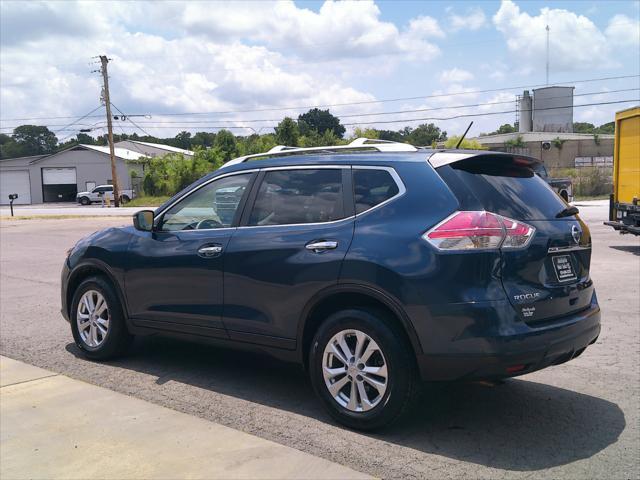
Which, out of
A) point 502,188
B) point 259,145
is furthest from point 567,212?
point 259,145

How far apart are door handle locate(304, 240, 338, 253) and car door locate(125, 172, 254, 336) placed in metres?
0.84

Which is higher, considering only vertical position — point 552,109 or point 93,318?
point 552,109

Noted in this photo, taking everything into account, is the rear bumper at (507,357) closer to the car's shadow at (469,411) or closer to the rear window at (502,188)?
the car's shadow at (469,411)

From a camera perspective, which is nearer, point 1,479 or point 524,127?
point 1,479

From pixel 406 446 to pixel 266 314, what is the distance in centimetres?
139

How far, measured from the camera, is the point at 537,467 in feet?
12.7

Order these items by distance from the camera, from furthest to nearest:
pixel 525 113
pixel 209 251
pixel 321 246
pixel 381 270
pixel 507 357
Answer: pixel 525 113 → pixel 209 251 → pixel 321 246 → pixel 381 270 → pixel 507 357

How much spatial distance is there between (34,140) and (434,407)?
480 feet

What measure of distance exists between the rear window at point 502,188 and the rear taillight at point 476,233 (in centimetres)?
10

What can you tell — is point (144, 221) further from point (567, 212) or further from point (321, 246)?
point (567, 212)

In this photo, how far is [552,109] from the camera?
8762 centimetres

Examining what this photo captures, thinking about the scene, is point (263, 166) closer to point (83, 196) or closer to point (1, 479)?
point (1, 479)

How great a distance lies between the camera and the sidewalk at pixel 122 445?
12.6 ft

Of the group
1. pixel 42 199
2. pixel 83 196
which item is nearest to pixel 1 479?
pixel 83 196
